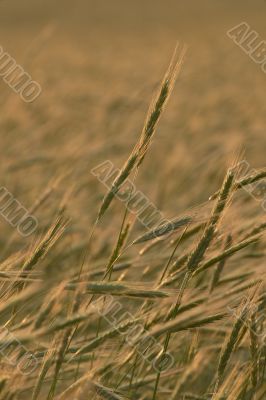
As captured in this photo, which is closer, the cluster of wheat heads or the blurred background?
the cluster of wheat heads

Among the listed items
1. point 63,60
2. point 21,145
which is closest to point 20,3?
point 63,60

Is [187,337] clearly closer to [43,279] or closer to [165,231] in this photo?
[165,231]

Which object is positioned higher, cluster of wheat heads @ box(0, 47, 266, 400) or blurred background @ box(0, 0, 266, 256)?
blurred background @ box(0, 0, 266, 256)

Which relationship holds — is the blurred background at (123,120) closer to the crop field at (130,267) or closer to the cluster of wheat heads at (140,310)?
the crop field at (130,267)

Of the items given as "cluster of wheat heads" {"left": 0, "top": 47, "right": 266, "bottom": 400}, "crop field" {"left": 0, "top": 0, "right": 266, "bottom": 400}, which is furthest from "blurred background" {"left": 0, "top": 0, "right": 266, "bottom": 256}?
"cluster of wheat heads" {"left": 0, "top": 47, "right": 266, "bottom": 400}

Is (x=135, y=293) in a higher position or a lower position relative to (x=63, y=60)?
lower

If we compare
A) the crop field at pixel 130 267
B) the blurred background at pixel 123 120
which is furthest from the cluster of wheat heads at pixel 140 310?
the blurred background at pixel 123 120

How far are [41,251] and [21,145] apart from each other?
1.66 meters

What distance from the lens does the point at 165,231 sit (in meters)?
1.19

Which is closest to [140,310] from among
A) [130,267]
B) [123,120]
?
[130,267]

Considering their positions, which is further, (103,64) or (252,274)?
(103,64)

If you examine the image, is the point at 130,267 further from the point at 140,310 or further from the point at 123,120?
the point at 123,120

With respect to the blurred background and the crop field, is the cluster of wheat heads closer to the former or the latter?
the crop field

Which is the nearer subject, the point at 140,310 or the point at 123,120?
the point at 140,310
